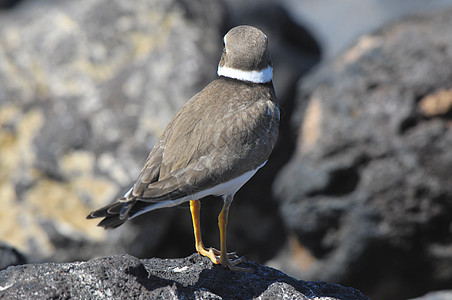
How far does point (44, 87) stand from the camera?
1191 cm

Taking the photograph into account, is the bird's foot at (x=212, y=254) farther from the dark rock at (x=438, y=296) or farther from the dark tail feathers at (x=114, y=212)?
the dark rock at (x=438, y=296)

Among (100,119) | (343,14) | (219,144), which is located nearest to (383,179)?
(219,144)

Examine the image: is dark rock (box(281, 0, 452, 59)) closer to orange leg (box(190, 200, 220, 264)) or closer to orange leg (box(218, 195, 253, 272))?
orange leg (box(190, 200, 220, 264))

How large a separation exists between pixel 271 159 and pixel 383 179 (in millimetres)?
2981

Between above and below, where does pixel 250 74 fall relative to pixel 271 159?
above

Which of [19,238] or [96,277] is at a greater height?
[96,277]

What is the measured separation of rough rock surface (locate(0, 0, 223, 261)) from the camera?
10.9 metres

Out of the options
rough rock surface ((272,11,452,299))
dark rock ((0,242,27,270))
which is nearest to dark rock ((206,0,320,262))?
rough rock surface ((272,11,452,299))

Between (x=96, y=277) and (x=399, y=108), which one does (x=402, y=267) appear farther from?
(x=96, y=277)

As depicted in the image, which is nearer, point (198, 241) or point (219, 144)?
point (219, 144)

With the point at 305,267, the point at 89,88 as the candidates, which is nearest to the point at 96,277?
the point at 305,267

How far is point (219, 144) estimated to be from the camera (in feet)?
19.2

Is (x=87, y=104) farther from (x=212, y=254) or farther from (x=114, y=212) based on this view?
(x=114, y=212)

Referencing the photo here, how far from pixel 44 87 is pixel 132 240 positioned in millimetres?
3637
